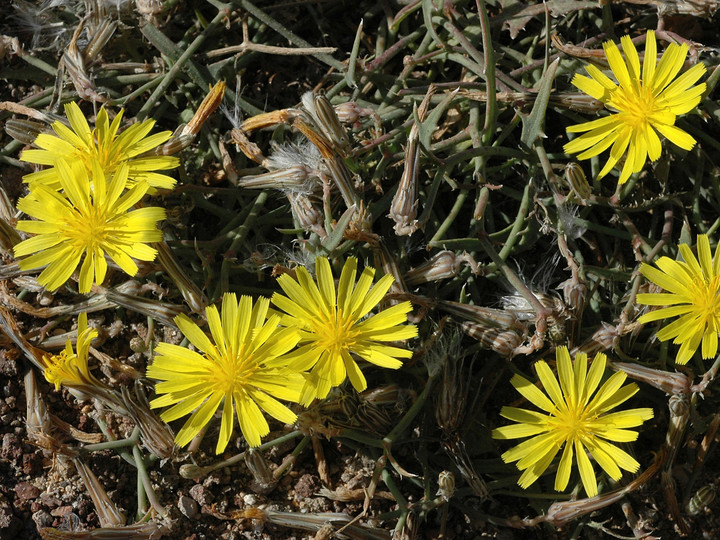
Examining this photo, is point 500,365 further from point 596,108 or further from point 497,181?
point 596,108

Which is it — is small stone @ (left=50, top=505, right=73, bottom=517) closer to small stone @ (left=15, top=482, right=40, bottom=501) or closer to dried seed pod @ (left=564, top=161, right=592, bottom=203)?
small stone @ (left=15, top=482, right=40, bottom=501)

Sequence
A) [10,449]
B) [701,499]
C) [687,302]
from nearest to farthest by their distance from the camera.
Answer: [687,302] → [701,499] → [10,449]

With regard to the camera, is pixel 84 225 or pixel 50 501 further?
pixel 50 501

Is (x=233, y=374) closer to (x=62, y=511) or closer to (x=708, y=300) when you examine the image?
(x=62, y=511)

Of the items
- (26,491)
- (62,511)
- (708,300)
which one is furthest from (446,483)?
(26,491)

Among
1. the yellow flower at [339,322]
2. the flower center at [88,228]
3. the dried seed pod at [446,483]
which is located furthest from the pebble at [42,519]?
the dried seed pod at [446,483]

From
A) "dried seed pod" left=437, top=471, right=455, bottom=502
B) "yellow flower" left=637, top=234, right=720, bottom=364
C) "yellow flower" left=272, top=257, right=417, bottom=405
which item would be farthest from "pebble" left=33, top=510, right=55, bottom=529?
"yellow flower" left=637, top=234, right=720, bottom=364
